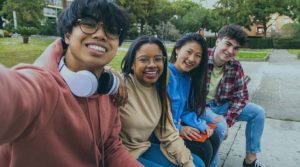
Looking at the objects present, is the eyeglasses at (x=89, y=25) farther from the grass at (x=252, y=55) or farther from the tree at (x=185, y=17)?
the tree at (x=185, y=17)

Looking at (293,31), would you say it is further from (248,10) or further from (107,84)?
(107,84)

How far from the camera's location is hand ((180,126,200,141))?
266 cm

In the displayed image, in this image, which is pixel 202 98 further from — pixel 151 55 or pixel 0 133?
pixel 0 133

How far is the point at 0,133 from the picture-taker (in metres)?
0.99

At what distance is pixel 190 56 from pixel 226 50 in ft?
2.16

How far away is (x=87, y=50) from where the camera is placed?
1.62 m

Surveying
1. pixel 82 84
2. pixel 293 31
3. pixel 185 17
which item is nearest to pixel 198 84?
pixel 82 84

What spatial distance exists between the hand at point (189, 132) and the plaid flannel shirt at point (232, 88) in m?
0.80

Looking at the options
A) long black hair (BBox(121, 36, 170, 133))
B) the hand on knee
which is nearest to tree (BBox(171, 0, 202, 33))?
the hand on knee

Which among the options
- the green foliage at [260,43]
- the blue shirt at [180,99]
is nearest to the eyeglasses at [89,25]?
the blue shirt at [180,99]

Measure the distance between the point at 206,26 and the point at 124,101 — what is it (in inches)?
1592

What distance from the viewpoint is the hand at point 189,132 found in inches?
105

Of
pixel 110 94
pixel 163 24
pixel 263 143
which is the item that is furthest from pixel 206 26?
pixel 110 94

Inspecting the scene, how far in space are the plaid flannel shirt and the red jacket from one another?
1699 mm
